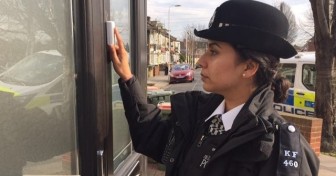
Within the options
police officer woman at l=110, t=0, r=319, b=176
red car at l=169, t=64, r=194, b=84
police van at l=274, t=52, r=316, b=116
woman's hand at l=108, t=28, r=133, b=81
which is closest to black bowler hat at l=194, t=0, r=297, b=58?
police officer woman at l=110, t=0, r=319, b=176

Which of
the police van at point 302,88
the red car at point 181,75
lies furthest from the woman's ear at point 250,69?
the red car at point 181,75

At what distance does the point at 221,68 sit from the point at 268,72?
0.19 m

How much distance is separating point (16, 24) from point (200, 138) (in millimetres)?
814

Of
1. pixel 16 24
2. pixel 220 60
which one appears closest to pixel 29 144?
pixel 16 24

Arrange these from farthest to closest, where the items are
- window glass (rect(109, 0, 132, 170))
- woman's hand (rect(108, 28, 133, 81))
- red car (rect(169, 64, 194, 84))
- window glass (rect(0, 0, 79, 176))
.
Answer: red car (rect(169, 64, 194, 84)) → window glass (rect(109, 0, 132, 170)) → woman's hand (rect(108, 28, 133, 81)) → window glass (rect(0, 0, 79, 176))

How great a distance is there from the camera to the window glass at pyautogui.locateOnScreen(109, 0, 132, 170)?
2.10 m

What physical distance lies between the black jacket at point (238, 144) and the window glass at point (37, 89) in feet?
1.51

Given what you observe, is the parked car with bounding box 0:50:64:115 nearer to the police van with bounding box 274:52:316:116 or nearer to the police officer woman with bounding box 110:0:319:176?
the police officer woman with bounding box 110:0:319:176

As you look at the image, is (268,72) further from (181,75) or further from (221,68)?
(181,75)

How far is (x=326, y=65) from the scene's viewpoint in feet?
25.5

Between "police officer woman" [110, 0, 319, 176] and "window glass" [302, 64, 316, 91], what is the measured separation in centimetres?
845

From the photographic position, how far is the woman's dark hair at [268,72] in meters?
1.55

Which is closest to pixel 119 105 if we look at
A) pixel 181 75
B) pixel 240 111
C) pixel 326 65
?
pixel 240 111

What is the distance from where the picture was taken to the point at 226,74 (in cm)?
160
